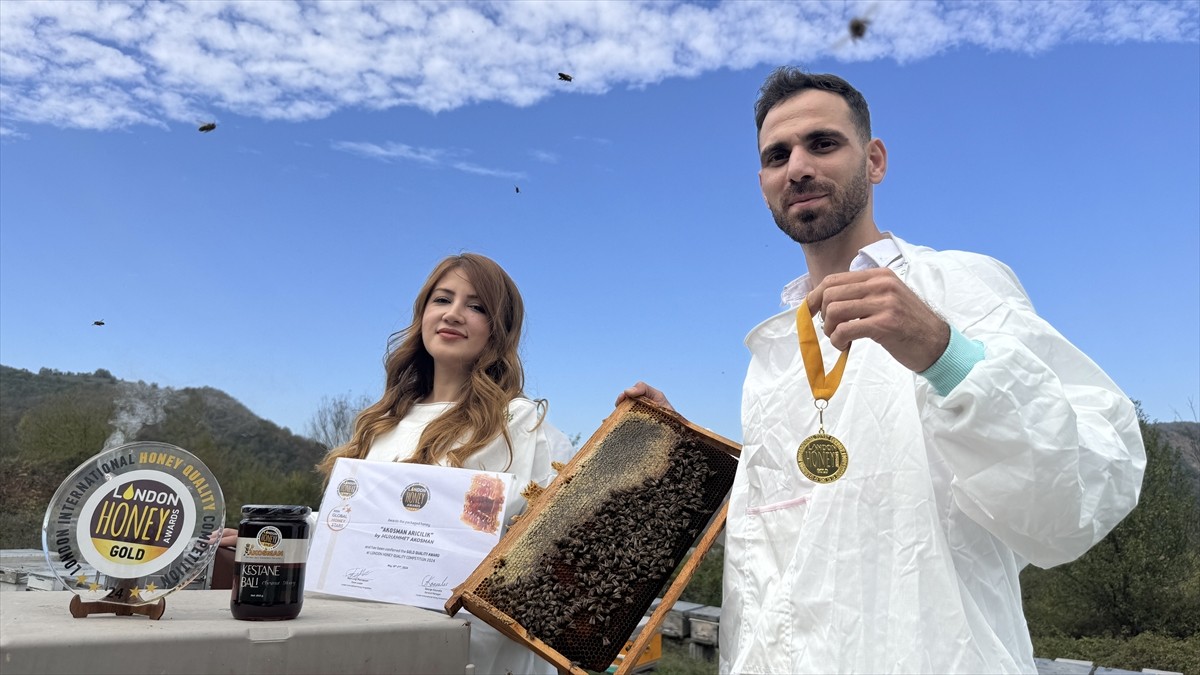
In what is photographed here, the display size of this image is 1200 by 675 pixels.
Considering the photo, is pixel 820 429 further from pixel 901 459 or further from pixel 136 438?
pixel 136 438

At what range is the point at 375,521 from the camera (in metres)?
3.48

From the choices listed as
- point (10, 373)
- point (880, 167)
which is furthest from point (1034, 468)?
point (10, 373)

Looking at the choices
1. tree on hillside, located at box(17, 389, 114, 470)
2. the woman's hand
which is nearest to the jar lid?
the woman's hand

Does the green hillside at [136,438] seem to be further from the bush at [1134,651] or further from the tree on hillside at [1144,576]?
the tree on hillside at [1144,576]

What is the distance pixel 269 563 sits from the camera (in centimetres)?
240

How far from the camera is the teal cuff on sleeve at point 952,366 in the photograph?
2322 mm

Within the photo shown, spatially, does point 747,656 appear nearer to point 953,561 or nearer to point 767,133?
point 953,561

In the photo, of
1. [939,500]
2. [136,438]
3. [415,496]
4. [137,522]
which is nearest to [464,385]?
[415,496]

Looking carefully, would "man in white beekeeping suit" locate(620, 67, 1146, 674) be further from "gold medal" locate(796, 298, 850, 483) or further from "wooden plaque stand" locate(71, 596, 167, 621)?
"wooden plaque stand" locate(71, 596, 167, 621)

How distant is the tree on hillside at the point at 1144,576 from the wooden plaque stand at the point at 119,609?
→ 16163 mm

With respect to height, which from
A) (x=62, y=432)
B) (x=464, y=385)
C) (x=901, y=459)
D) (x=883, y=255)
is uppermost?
(x=883, y=255)

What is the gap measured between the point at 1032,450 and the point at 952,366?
321mm

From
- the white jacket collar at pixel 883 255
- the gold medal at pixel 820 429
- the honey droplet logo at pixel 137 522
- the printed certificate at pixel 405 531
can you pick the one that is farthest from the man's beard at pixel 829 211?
the honey droplet logo at pixel 137 522

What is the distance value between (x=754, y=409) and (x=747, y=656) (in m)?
0.95
